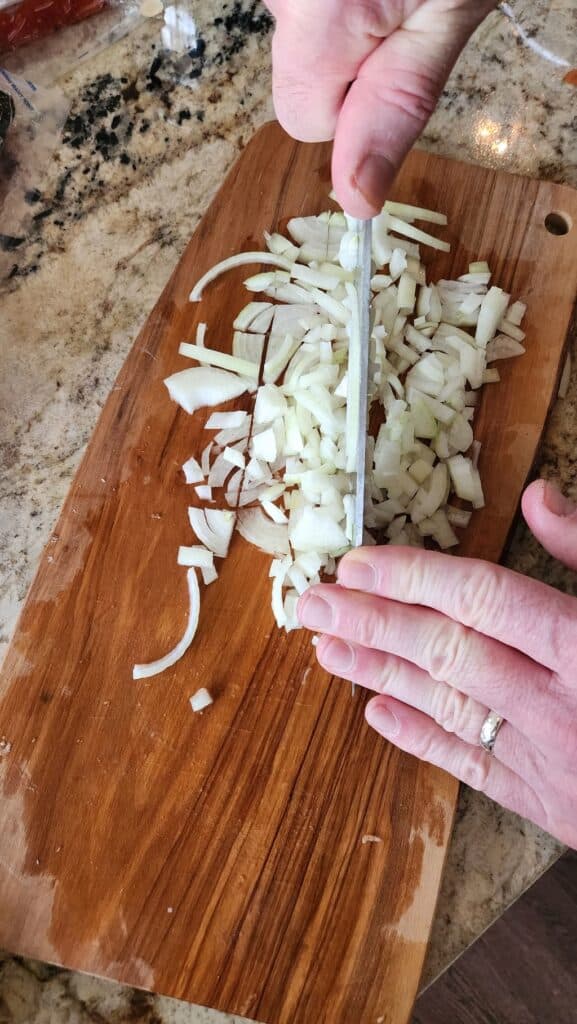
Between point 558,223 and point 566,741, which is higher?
point 558,223

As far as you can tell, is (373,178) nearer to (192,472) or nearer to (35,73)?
(192,472)

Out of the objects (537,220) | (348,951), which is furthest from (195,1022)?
(537,220)

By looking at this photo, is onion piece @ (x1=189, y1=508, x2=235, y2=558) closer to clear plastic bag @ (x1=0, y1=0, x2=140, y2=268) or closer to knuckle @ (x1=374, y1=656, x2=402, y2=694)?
knuckle @ (x1=374, y1=656, x2=402, y2=694)

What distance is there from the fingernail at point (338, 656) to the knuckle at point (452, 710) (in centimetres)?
13

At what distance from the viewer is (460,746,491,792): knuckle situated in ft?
3.37

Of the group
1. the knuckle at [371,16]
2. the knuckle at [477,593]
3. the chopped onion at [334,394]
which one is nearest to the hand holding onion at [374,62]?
the knuckle at [371,16]

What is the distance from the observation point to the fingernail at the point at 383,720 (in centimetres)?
107

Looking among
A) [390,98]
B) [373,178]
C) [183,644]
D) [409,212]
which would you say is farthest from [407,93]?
[183,644]

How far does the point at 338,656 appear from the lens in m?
1.08

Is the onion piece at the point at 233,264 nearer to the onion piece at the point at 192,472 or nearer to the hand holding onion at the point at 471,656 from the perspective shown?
the onion piece at the point at 192,472

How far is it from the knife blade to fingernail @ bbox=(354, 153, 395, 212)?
0.11 meters

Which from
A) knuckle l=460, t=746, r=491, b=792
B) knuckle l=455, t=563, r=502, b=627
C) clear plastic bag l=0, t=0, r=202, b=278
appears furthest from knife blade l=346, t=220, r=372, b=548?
clear plastic bag l=0, t=0, r=202, b=278

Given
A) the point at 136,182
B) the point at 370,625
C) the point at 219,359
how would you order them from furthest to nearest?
the point at 136,182 < the point at 219,359 < the point at 370,625

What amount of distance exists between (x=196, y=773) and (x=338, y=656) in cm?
27
